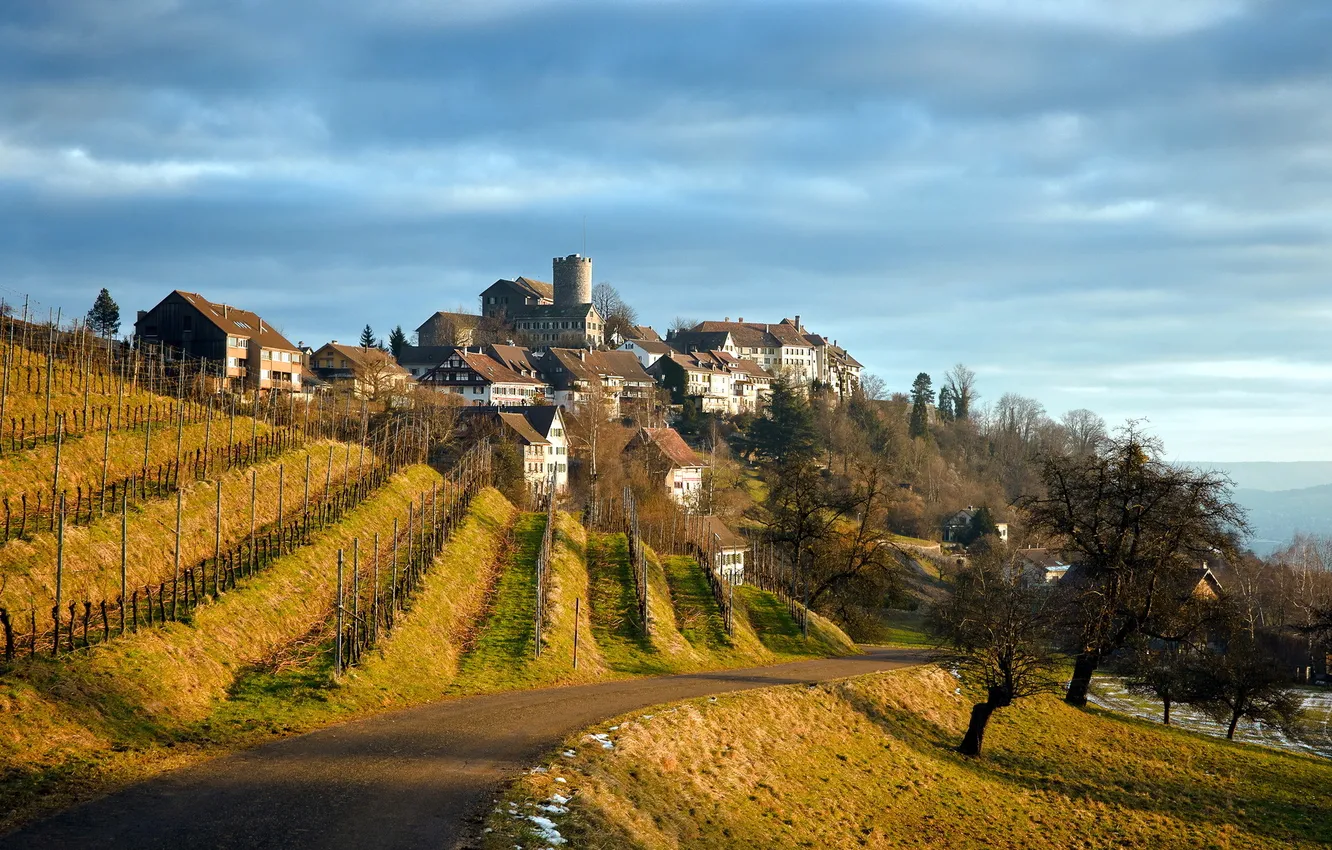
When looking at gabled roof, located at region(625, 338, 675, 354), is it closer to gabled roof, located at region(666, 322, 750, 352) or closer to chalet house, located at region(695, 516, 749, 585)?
gabled roof, located at region(666, 322, 750, 352)

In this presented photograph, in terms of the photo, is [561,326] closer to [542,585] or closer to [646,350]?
[646,350]

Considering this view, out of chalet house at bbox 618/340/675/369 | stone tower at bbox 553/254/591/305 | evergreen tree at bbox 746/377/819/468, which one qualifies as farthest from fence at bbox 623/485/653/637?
stone tower at bbox 553/254/591/305

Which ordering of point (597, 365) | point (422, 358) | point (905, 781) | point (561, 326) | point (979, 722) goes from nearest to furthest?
point (905, 781)
point (979, 722)
point (422, 358)
point (597, 365)
point (561, 326)

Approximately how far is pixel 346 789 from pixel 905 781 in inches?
648

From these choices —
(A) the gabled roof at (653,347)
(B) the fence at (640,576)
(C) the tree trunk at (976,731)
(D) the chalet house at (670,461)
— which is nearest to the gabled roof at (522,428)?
(D) the chalet house at (670,461)

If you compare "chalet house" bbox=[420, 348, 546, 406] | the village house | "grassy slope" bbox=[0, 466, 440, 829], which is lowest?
the village house

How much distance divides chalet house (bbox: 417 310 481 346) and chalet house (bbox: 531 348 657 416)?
18.3 meters

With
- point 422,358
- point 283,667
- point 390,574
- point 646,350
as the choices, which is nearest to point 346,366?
point 422,358

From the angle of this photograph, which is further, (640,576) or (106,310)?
(106,310)

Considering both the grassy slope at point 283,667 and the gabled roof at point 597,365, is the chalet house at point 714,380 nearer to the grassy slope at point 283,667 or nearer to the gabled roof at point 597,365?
the gabled roof at point 597,365

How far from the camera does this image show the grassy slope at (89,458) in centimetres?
3256

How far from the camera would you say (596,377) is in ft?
444

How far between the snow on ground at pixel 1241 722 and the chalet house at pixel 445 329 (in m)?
110

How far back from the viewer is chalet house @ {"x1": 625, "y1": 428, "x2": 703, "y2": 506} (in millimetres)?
97812
